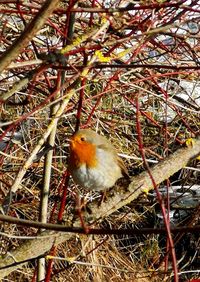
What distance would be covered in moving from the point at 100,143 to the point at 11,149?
4.88 ft

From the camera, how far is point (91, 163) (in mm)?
2488

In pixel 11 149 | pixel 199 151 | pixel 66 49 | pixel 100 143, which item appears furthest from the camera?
pixel 11 149

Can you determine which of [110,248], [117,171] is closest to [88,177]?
[117,171]

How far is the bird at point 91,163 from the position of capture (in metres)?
2.42

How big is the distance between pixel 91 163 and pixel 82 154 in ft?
0.21

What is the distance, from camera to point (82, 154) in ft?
8.06

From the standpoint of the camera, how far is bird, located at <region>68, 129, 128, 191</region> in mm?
2422

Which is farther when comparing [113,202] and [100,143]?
[100,143]

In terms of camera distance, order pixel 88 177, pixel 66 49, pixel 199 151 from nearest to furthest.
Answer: pixel 66 49 < pixel 199 151 < pixel 88 177

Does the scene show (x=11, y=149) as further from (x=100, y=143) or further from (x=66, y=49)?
(x=66, y=49)

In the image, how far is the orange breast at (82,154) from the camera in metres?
2.44

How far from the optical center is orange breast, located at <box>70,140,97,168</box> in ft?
8.00

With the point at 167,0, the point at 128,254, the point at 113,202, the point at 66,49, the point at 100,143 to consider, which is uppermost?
the point at 167,0

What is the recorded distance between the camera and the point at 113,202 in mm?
2092
